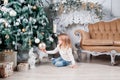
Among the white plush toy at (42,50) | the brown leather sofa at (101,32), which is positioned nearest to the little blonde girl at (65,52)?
the white plush toy at (42,50)

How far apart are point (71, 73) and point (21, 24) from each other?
1.48 m

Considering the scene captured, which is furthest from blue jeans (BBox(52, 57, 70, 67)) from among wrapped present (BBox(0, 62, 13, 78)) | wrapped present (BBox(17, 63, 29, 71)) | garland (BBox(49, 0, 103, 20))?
garland (BBox(49, 0, 103, 20))

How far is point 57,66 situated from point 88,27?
1350mm

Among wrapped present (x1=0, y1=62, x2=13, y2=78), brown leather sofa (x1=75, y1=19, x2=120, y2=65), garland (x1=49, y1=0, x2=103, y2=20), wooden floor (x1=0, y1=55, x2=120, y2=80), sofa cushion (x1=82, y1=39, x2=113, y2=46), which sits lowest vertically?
wooden floor (x1=0, y1=55, x2=120, y2=80)

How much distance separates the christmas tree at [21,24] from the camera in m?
4.45

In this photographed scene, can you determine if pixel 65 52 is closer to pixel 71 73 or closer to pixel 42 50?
pixel 42 50

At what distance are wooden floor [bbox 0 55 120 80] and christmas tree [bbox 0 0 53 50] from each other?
0.62 m

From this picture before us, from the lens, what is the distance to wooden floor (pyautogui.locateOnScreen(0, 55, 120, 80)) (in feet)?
11.7

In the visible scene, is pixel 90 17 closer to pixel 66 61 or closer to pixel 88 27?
pixel 88 27

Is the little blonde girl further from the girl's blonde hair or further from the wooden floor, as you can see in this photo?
the wooden floor

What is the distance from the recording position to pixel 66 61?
14.9 feet

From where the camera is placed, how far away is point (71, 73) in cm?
386

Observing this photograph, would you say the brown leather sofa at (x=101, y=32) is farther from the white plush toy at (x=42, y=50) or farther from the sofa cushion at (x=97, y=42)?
the white plush toy at (x=42, y=50)

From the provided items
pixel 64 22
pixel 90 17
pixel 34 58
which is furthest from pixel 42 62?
pixel 90 17
